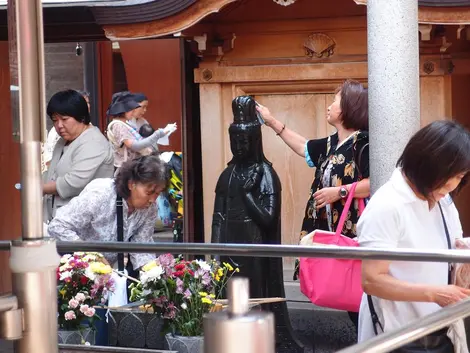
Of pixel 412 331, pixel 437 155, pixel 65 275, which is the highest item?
pixel 437 155

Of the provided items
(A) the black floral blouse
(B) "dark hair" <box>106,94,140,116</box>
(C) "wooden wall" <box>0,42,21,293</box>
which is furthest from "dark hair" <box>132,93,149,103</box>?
(A) the black floral blouse

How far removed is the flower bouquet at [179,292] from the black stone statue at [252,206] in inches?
48.6

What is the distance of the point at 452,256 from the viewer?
9.26ft

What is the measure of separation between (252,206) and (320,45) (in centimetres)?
207

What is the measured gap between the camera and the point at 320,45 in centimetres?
795

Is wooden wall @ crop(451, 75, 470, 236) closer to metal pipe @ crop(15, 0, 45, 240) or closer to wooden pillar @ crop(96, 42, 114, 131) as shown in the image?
wooden pillar @ crop(96, 42, 114, 131)

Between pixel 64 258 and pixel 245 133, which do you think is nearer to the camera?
pixel 64 258

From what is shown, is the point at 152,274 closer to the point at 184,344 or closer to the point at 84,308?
the point at 84,308

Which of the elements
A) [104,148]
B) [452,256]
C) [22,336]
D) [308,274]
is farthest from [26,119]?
[104,148]

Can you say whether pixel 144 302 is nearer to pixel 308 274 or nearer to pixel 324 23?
pixel 308 274

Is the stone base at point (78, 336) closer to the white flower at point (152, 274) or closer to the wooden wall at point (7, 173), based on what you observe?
the white flower at point (152, 274)

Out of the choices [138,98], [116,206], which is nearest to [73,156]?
[116,206]

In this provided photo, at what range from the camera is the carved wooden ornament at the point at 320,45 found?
7941 millimetres

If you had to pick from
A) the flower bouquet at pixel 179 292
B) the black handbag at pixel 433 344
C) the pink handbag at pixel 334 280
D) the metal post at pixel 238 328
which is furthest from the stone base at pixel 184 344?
the metal post at pixel 238 328
